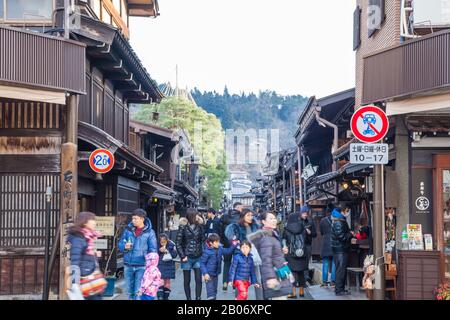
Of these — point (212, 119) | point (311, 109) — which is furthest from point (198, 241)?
point (212, 119)

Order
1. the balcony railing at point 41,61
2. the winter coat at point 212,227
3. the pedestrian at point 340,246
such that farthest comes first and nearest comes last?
the winter coat at point 212,227
the pedestrian at point 340,246
the balcony railing at point 41,61

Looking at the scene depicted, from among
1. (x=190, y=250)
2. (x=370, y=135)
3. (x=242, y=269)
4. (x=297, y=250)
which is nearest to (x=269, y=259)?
(x=242, y=269)

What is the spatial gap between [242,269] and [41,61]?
20.5 ft

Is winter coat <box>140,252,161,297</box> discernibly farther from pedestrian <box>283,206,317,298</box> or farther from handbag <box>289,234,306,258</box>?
handbag <box>289,234,306,258</box>

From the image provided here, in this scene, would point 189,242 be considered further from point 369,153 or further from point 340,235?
point 369,153

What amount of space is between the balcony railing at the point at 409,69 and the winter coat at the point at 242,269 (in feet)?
14.7

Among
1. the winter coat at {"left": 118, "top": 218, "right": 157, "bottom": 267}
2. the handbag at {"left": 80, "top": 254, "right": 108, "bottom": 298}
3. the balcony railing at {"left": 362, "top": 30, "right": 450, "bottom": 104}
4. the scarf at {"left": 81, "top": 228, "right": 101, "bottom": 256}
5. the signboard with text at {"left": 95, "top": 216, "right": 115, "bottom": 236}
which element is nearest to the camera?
the handbag at {"left": 80, "top": 254, "right": 108, "bottom": 298}

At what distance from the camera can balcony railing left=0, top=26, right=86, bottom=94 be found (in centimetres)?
1423

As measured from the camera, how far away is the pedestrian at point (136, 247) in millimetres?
12984

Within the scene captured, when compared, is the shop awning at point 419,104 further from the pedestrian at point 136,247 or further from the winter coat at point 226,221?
the winter coat at point 226,221

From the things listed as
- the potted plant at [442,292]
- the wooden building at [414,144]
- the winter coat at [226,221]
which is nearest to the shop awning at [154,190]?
the winter coat at [226,221]

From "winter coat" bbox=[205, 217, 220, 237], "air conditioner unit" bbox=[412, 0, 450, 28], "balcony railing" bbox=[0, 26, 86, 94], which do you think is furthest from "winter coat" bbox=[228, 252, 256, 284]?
"winter coat" bbox=[205, 217, 220, 237]

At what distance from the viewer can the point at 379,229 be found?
519 inches

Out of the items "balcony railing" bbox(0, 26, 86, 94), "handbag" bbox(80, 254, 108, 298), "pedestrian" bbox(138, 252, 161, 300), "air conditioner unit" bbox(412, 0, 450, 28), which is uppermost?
"air conditioner unit" bbox(412, 0, 450, 28)
